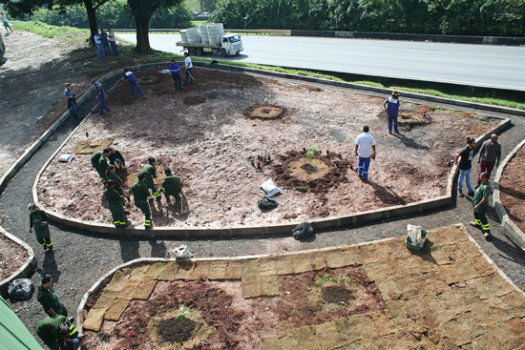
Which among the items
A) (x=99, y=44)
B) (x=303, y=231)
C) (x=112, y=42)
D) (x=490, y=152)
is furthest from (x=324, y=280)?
(x=112, y=42)

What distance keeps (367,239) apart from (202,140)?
27.1 feet

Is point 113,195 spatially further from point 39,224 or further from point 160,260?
point 160,260

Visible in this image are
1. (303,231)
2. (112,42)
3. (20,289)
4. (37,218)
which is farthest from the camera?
(112,42)

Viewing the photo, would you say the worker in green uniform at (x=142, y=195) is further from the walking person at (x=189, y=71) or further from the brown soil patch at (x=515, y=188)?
the walking person at (x=189, y=71)

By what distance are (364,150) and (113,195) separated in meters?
7.43

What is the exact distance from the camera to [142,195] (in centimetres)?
981

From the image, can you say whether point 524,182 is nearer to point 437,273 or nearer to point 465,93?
point 437,273

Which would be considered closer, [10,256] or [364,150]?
[10,256]

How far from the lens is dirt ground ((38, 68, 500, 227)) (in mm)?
10724

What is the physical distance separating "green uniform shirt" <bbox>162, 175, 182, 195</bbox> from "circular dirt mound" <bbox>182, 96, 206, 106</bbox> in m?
8.62

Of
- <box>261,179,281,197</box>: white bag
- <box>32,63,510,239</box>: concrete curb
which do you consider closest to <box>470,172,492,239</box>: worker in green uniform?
<box>32,63,510,239</box>: concrete curb

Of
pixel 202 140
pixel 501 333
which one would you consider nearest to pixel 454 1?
pixel 202 140

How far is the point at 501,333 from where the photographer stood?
645 centimetres

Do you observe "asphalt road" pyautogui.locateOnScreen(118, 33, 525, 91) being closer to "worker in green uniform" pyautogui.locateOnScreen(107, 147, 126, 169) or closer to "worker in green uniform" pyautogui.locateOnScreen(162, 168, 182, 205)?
"worker in green uniform" pyautogui.locateOnScreen(162, 168, 182, 205)
